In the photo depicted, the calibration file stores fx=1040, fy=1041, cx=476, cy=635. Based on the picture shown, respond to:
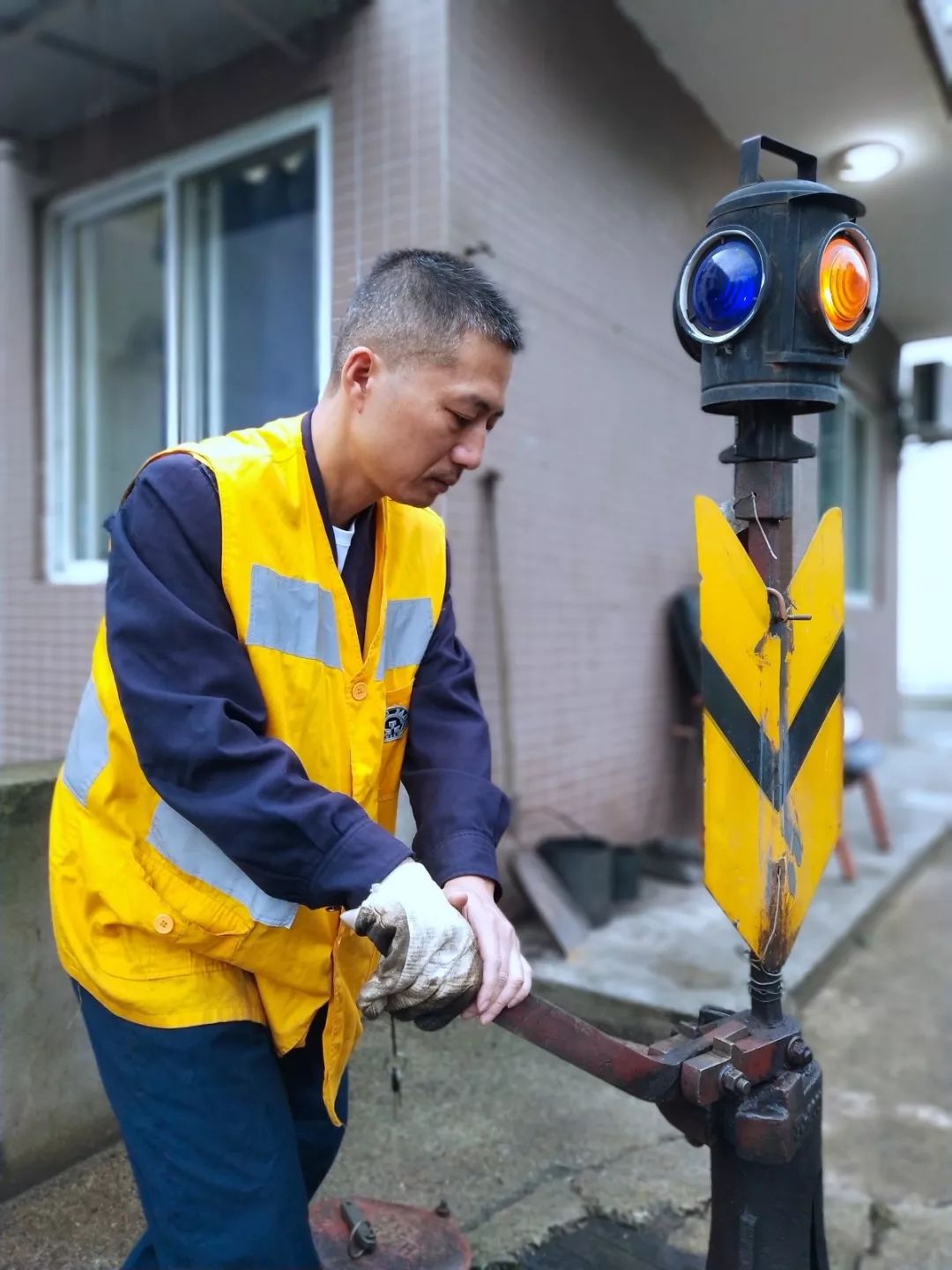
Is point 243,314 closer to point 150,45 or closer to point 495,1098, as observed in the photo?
point 150,45

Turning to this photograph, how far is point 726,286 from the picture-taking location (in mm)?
1812

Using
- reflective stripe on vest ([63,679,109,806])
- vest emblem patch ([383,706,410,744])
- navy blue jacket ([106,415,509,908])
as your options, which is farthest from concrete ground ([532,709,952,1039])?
reflective stripe on vest ([63,679,109,806])

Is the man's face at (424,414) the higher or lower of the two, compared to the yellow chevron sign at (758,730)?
higher

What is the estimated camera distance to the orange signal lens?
176 centimetres

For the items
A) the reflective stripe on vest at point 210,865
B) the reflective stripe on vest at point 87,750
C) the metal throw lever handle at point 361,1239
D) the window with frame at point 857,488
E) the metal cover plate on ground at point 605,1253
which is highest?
the window with frame at point 857,488

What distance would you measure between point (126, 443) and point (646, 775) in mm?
3334

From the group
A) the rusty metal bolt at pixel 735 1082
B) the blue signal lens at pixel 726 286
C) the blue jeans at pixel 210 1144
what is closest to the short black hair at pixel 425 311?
the blue signal lens at pixel 726 286

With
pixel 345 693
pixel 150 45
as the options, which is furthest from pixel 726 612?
pixel 150 45

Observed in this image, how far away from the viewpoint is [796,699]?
6.22 ft

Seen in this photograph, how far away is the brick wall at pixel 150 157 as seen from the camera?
13.6 ft

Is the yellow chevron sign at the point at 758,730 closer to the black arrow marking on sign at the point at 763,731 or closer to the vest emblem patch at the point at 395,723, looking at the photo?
the black arrow marking on sign at the point at 763,731

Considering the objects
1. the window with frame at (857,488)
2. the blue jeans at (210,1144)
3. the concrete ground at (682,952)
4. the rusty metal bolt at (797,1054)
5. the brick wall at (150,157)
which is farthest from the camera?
the window with frame at (857,488)

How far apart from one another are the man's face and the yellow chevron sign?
1.41 feet

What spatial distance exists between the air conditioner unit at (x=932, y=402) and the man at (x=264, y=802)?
9617 mm
